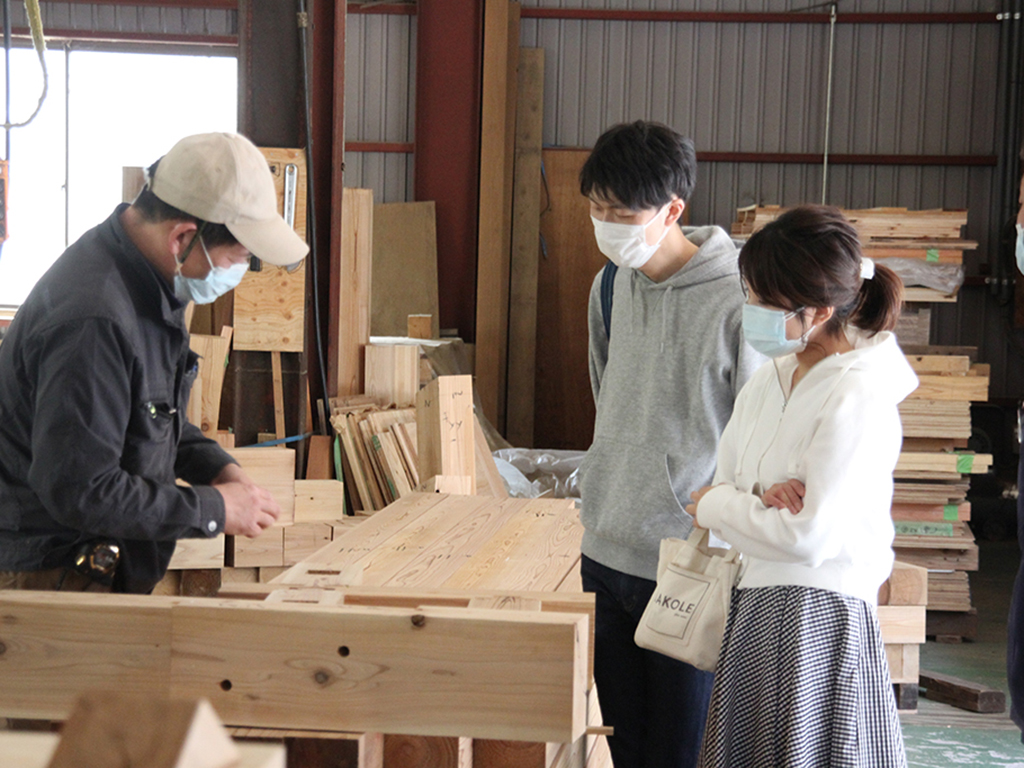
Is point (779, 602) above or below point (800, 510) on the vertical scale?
below

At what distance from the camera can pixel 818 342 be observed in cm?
218

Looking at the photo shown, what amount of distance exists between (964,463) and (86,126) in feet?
30.5

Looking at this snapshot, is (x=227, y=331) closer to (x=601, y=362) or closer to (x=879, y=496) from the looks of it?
(x=601, y=362)

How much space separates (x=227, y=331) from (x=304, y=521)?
105 cm

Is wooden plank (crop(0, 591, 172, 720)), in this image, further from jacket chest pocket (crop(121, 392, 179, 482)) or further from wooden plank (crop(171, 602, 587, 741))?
jacket chest pocket (crop(121, 392, 179, 482))

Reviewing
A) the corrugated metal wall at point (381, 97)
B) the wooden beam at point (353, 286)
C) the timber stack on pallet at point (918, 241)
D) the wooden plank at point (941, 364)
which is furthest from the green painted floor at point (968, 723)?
the corrugated metal wall at point (381, 97)

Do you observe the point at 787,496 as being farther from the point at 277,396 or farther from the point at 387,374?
the point at 387,374

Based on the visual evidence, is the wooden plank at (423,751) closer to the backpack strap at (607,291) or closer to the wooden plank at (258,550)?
the backpack strap at (607,291)

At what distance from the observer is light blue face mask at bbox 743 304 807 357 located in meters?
2.12

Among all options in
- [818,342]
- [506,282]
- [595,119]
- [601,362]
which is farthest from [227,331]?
[595,119]

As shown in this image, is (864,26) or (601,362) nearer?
(601,362)

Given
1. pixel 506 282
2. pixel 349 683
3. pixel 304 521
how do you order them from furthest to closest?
pixel 506 282
pixel 304 521
pixel 349 683

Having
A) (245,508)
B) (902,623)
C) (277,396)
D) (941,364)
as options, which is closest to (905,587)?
(902,623)

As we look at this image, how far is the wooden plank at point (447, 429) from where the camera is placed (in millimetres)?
4344
